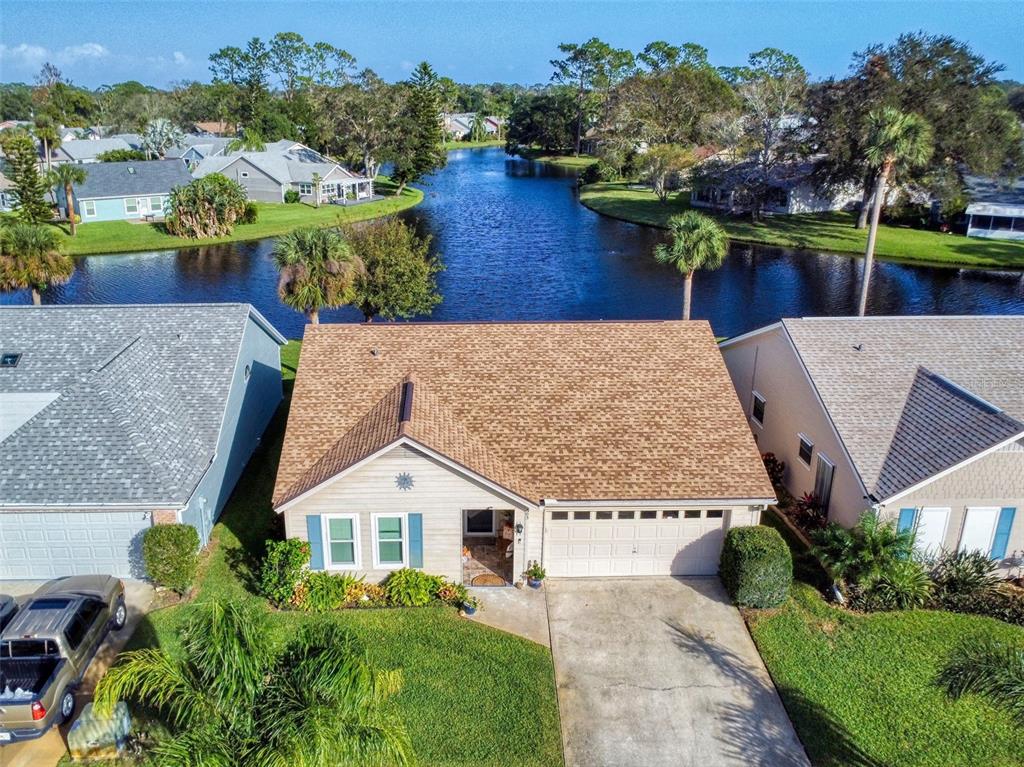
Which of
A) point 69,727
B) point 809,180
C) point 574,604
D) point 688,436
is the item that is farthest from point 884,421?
point 809,180

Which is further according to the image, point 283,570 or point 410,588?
point 410,588

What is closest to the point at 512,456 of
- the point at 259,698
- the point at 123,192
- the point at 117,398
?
the point at 117,398

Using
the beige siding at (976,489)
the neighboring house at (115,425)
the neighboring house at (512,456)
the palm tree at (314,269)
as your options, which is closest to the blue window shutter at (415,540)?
the neighboring house at (512,456)

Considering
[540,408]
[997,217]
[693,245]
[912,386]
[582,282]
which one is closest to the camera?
[540,408]

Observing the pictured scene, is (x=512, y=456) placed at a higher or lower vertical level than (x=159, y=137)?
lower

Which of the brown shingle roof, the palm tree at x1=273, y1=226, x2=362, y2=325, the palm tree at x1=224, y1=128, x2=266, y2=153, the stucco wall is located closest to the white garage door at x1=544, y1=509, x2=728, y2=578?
the brown shingle roof

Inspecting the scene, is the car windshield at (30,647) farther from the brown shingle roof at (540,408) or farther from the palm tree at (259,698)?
the palm tree at (259,698)

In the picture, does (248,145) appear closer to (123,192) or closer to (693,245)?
(123,192)
